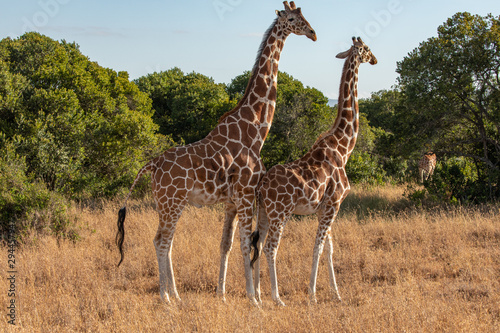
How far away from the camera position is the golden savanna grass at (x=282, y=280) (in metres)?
5.09

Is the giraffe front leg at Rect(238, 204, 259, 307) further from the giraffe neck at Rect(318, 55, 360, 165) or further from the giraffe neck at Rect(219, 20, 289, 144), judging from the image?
the giraffe neck at Rect(318, 55, 360, 165)

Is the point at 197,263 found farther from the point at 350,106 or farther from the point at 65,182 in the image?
the point at 65,182

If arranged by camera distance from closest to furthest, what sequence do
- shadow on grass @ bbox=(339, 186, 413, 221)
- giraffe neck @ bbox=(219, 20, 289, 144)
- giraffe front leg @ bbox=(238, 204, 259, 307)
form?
giraffe front leg @ bbox=(238, 204, 259, 307) < giraffe neck @ bbox=(219, 20, 289, 144) < shadow on grass @ bbox=(339, 186, 413, 221)

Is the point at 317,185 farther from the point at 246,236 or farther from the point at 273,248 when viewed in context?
the point at 246,236

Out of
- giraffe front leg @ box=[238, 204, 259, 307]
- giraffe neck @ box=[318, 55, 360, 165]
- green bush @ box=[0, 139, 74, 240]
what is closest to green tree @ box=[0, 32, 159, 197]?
green bush @ box=[0, 139, 74, 240]

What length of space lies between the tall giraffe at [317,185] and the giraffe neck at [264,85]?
860mm

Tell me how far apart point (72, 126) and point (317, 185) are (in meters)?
7.90

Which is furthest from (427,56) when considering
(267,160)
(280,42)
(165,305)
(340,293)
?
(165,305)

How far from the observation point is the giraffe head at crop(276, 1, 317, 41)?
6.32 m

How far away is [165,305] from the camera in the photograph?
5.78 metres

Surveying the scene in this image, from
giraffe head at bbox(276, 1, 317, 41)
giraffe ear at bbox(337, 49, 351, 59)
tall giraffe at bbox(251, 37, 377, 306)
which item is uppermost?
giraffe head at bbox(276, 1, 317, 41)

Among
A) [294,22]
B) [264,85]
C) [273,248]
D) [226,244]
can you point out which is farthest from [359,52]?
[226,244]

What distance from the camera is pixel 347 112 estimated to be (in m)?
6.68

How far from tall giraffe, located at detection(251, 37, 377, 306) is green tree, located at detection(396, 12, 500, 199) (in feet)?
19.9
